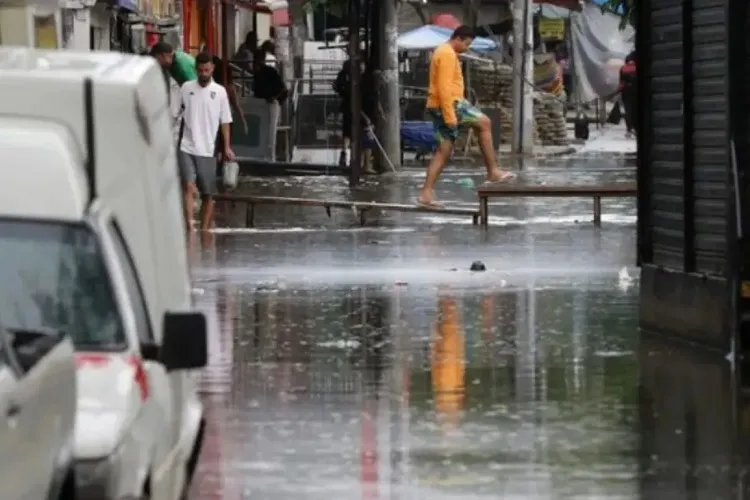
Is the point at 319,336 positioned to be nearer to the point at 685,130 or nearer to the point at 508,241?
the point at 685,130

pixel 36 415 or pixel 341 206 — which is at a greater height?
pixel 36 415

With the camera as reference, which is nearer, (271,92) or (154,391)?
(154,391)

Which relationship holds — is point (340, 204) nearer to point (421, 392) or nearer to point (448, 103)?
point (448, 103)

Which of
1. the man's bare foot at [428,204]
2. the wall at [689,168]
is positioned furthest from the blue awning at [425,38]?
the wall at [689,168]

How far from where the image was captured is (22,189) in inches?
251

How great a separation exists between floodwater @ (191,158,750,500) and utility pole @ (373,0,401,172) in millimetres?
12059

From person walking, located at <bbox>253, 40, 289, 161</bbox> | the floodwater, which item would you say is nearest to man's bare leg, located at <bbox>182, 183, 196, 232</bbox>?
the floodwater

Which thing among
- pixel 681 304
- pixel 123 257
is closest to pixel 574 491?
pixel 123 257

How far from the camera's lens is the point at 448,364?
36.2 ft

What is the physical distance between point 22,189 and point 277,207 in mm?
16151

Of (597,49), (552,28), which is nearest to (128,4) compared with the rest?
(597,49)

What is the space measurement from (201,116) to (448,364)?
25.7ft

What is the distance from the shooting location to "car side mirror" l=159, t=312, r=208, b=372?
20.6 feet

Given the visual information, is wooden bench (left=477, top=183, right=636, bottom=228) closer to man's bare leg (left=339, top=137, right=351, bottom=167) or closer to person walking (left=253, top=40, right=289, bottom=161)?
man's bare leg (left=339, top=137, right=351, bottom=167)
